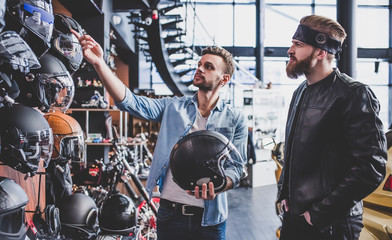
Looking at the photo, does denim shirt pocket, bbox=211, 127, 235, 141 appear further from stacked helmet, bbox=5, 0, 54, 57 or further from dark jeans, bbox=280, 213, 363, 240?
stacked helmet, bbox=5, 0, 54, 57

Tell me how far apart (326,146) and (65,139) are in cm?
157

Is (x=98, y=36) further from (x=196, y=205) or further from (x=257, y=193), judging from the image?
(x=196, y=205)

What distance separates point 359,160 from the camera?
1302mm

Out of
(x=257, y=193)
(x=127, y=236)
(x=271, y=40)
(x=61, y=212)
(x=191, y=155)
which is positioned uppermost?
(x=271, y=40)

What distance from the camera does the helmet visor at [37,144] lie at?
138 cm

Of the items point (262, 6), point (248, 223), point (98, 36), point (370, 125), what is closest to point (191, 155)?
point (370, 125)

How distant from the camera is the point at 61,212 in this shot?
2.43 metres

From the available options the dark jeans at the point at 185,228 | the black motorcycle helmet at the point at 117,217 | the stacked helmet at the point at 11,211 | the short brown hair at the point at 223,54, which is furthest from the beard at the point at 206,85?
the black motorcycle helmet at the point at 117,217

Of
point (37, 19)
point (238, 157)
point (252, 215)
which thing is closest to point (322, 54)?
point (238, 157)

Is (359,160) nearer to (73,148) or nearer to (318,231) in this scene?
(318,231)

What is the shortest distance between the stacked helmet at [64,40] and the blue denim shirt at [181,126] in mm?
481

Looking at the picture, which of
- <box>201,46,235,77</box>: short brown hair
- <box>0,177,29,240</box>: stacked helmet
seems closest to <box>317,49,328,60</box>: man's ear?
<box>201,46,235,77</box>: short brown hair

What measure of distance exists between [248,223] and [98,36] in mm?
4505

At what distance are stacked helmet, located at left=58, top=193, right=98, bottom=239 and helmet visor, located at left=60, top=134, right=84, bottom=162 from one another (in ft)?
1.89
